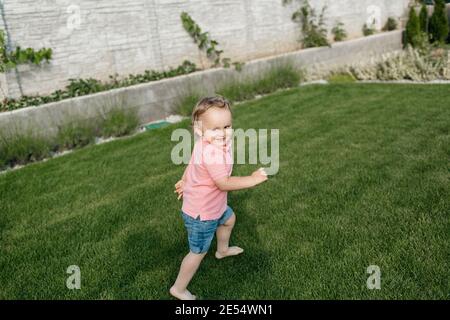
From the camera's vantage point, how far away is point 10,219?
424 centimetres

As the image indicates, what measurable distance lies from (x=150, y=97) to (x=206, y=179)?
531 centimetres

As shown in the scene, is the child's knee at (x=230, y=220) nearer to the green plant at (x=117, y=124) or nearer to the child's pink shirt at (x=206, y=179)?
the child's pink shirt at (x=206, y=179)

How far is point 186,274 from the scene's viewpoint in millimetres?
2812

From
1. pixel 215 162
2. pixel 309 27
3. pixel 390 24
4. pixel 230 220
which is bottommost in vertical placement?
pixel 230 220

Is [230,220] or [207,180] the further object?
[230,220]

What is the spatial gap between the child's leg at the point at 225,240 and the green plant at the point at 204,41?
6218 mm

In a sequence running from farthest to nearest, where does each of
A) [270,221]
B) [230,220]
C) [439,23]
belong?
[439,23]
[270,221]
[230,220]

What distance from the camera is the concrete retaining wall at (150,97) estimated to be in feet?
20.8

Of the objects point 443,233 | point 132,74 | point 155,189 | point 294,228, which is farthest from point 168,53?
point 443,233

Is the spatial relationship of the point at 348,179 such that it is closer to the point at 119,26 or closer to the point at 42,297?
the point at 42,297

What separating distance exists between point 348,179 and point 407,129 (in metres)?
1.90

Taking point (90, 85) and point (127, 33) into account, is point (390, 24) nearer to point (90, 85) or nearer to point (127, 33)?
point (127, 33)

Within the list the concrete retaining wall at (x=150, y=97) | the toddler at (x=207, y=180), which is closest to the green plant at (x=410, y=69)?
the concrete retaining wall at (x=150, y=97)

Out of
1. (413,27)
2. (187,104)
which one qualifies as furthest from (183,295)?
(413,27)
